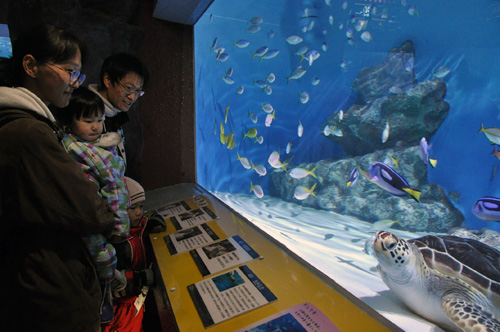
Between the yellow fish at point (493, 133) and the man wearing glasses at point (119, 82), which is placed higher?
the man wearing glasses at point (119, 82)

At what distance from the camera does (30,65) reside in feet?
3.52

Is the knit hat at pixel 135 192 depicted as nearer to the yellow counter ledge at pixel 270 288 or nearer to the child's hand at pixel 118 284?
the yellow counter ledge at pixel 270 288

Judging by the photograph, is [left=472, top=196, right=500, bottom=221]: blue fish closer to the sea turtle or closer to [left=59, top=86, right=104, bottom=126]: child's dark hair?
the sea turtle

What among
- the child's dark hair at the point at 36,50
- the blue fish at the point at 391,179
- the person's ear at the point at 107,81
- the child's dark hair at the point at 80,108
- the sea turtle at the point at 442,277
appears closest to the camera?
the child's dark hair at the point at 36,50

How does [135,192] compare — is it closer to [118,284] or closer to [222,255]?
[118,284]

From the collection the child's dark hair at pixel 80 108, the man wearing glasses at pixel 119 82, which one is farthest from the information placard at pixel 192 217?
the child's dark hair at pixel 80 108

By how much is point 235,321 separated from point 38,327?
2.68 feet

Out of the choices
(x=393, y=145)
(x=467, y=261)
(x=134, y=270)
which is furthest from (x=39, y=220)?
(x=393, y=145)

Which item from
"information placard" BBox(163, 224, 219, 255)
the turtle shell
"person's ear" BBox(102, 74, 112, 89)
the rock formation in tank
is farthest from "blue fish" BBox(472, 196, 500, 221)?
the rock formation in tank

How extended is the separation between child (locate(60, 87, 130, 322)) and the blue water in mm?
3056

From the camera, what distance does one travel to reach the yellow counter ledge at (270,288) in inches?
48.7

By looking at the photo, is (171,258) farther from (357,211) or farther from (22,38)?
(357,211)

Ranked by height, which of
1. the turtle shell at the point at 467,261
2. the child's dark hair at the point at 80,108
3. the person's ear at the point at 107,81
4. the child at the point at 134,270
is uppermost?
the person's ear at the point at 107,81

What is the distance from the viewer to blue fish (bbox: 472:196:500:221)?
1.47 m
